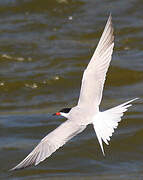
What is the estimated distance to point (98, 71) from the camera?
7.59 m

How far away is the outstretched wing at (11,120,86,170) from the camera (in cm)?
691

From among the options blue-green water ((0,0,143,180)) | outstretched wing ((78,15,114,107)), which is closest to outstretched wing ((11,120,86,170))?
outstretched wing ((78,15,114,107))

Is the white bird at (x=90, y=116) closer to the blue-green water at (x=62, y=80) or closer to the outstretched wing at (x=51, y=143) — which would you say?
the outstretched wing at (x=51, y=143)

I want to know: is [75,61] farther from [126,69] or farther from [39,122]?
[39,122]

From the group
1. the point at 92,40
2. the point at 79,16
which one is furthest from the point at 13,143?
the point at 79,16

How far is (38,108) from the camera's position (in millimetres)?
10570

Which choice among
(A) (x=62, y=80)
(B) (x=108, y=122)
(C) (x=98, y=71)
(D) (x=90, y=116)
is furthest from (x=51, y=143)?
(A) (x=62, y=80)

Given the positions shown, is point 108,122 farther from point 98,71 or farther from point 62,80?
point 62,80

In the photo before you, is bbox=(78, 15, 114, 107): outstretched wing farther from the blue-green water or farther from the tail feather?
the blue-green water

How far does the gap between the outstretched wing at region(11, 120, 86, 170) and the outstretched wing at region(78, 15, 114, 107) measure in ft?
1.37

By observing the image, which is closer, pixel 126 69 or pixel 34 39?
pixel 126 69

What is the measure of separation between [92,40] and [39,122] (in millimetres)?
2868

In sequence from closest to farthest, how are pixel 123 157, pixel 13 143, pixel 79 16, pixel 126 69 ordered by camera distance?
pixel 123 157 → pixel 13 143 → pixel 126 69 → pixel 79 16

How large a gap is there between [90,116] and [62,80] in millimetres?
4191
